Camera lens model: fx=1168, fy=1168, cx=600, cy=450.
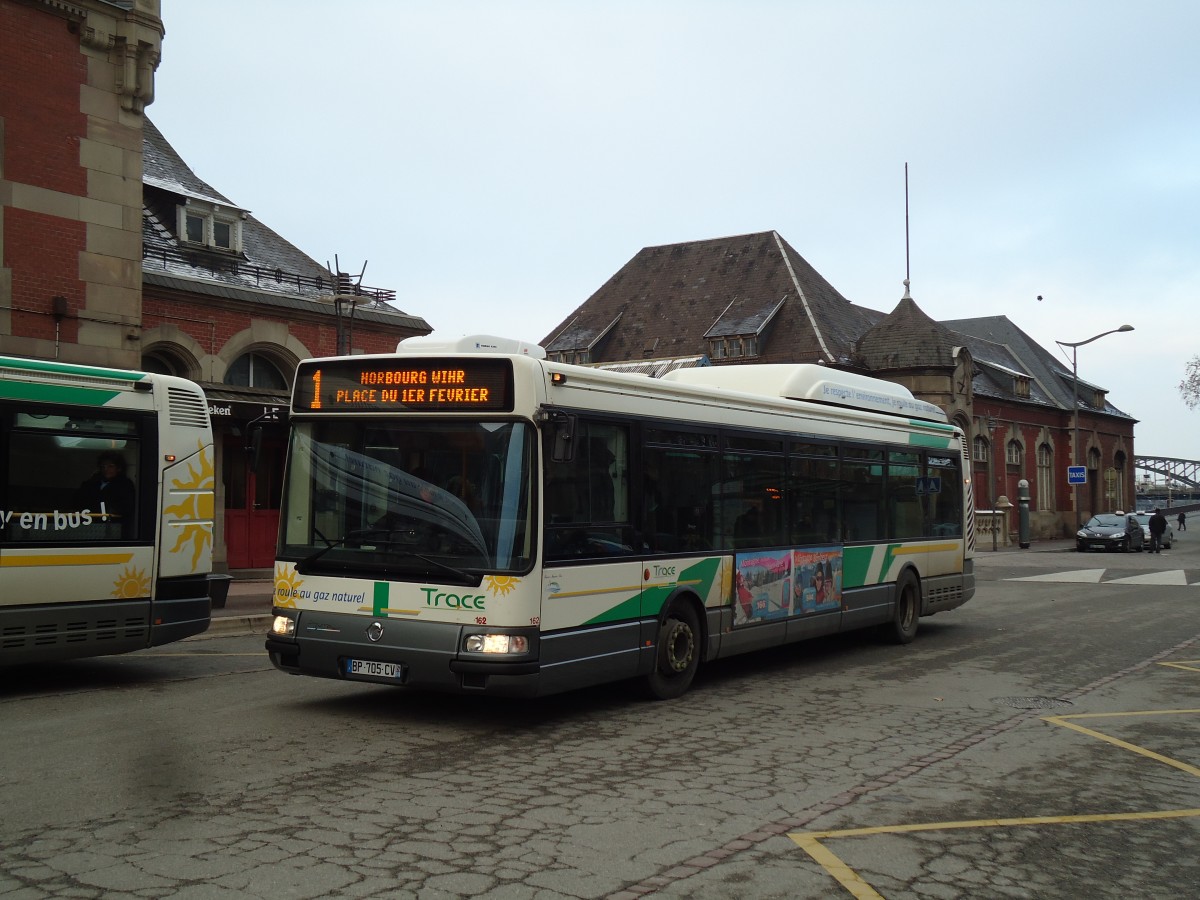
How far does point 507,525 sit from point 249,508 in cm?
1705

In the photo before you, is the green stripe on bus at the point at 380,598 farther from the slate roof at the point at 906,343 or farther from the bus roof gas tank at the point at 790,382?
the slate roof at the point at 906,343

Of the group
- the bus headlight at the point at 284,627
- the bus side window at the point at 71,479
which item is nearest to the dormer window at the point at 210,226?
the bus side window at the point at 71,479

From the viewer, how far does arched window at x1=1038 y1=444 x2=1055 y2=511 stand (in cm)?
6056

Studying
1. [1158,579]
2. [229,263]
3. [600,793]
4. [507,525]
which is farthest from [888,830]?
[1158,579]

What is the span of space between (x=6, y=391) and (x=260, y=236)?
57.5ft

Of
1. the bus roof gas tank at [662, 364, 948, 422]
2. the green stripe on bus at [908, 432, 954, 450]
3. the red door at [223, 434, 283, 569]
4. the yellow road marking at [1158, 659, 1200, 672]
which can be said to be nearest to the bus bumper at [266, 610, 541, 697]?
the bus roof gas tank at [662, 364, 948, 422]

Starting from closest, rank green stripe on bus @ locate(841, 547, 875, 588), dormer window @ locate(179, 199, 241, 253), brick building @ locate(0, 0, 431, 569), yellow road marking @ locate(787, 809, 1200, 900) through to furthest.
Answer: yellow road marking @ locate(787, 809, 1200, 900), green stripe on bus @ locate(841, 547, 875, 588), brick building @ locate(0, 0, 431, 569), dormer window @ locate(179, 199, 241, 253)

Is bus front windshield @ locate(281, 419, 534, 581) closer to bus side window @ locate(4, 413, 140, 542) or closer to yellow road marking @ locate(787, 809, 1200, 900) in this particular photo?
bus side window @ locate(4, 413, 140, 542)

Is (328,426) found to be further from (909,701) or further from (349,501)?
(909,701)

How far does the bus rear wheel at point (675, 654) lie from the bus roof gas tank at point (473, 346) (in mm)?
2505

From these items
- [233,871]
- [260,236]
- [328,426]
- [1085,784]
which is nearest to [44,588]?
[328,426]

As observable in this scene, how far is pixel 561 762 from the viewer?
7.39m

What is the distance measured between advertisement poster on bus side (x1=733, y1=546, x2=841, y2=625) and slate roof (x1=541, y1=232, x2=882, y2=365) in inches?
1337

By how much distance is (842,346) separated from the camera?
157 ft
